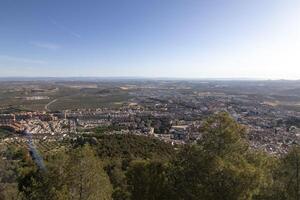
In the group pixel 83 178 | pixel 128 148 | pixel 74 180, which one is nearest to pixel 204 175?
pixel 83 178

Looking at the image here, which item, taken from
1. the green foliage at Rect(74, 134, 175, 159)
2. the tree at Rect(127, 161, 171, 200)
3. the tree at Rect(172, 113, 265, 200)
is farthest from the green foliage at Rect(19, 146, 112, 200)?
the green foliage at Rect(74, 134, 175, 159)

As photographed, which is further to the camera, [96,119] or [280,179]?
[96,119]

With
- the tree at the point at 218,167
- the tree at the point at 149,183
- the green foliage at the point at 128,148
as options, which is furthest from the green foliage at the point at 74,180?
the green foliage at the point at 128,148

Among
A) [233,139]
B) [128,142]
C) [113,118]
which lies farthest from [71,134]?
[233,139]

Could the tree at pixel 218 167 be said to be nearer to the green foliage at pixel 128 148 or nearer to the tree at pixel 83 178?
the tree at pixel 83 178

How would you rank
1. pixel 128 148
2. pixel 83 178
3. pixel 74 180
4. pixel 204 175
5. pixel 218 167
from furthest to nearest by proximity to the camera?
pixel 128 148
pixel 83 178
pixel 74 180
pixel 204 175
pixel 218 167

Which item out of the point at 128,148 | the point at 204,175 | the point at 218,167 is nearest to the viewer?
the point at 218,167

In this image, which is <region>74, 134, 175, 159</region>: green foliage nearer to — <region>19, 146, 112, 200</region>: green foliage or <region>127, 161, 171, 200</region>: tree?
<region>127, 161, 171, 200</region>: tree

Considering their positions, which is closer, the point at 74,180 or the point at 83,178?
the point at 74,180

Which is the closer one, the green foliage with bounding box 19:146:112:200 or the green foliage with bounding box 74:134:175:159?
the green foliage with bounding box 19:146:112:200

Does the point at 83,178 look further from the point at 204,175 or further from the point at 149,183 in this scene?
the point at 204,175

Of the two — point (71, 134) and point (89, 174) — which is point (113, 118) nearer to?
point (71, 134)
